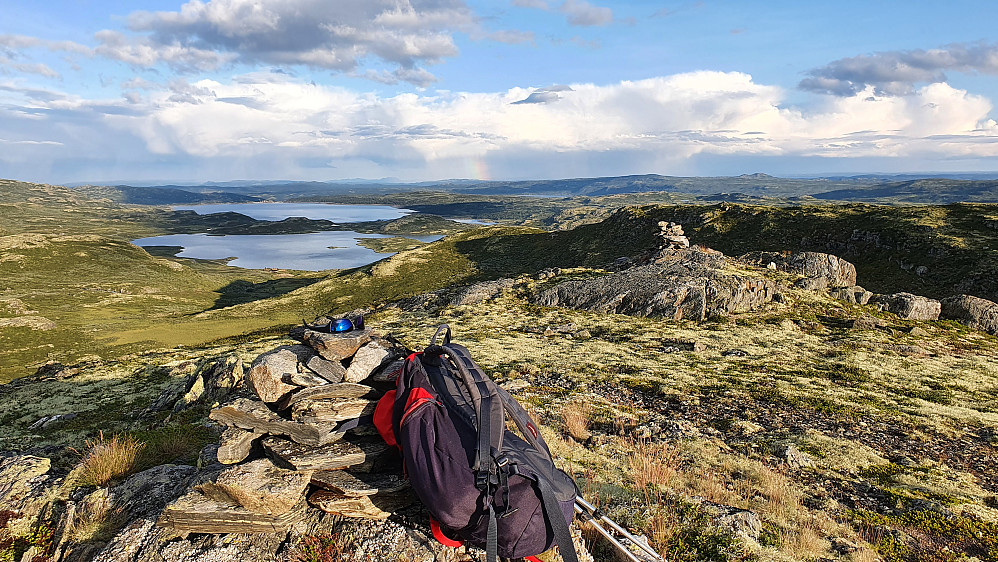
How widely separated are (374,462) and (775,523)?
7161 millimetres

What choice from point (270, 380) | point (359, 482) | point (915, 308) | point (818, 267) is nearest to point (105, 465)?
point (270, 380)

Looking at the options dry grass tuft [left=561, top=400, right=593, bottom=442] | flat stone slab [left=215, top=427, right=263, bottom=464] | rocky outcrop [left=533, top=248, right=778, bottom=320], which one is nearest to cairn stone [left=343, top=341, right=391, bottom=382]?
flat stone slab [left=215, top=427, right=263, bottom=464]

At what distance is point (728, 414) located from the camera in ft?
49.2

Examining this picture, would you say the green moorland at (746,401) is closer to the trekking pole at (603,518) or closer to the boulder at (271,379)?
the trekking pole at (603,518)

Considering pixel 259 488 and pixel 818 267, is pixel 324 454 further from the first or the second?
pixel 818 267

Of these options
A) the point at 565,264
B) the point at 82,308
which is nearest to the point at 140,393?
the point at 565,264

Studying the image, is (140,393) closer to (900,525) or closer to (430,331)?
(430,331)

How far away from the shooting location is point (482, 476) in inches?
197

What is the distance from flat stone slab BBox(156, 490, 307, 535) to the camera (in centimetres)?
606

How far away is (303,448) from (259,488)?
0.82 meters

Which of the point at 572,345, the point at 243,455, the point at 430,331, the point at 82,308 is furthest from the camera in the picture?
the point at 82,308

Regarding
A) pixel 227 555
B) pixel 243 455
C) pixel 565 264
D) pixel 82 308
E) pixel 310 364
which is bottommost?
pixel 82 308

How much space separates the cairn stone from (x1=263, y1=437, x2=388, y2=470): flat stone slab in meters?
1.33

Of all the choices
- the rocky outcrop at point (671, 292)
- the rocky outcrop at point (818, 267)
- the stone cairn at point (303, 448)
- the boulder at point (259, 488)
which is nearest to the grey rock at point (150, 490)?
the stone cairn at point (303, 448)
